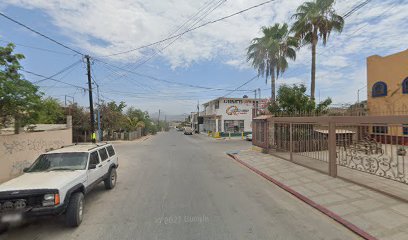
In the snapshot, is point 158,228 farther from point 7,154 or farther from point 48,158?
point 7,154

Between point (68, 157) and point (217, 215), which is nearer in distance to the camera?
point (217, 215)

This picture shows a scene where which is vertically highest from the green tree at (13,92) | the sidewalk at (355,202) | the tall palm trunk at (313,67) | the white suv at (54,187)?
the tall palm trunk at (313,67)

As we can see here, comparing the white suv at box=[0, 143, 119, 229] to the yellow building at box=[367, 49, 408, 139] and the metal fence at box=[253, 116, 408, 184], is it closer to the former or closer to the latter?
the metal fence at box=[253, 116, 408, 184]

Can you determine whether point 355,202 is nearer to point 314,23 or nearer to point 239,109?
point 314,23

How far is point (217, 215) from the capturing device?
5.45 m

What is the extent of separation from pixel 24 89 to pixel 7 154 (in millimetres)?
2988

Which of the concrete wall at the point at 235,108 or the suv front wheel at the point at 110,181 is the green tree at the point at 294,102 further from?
the concrete wall at the point at 235,108

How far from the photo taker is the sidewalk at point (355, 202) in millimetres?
4738

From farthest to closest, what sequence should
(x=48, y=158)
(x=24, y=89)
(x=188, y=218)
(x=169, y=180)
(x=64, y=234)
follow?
(x=169, y=180)
(x=24, y=89)
(x=48, y=158)
(x=188, y=218)
(x=64, y=234)

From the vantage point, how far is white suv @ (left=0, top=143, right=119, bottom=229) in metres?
4.33

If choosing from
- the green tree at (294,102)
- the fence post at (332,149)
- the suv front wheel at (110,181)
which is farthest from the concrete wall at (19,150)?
the green tree at (294,102)

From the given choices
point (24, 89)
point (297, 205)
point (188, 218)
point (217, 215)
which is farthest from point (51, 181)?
point (297, 205)

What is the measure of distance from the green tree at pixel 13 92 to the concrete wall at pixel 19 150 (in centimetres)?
91

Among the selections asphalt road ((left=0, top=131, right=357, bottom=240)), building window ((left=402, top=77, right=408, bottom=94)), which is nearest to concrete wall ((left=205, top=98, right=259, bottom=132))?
building window ((left=402, top=77, right=408, bottom=94))
